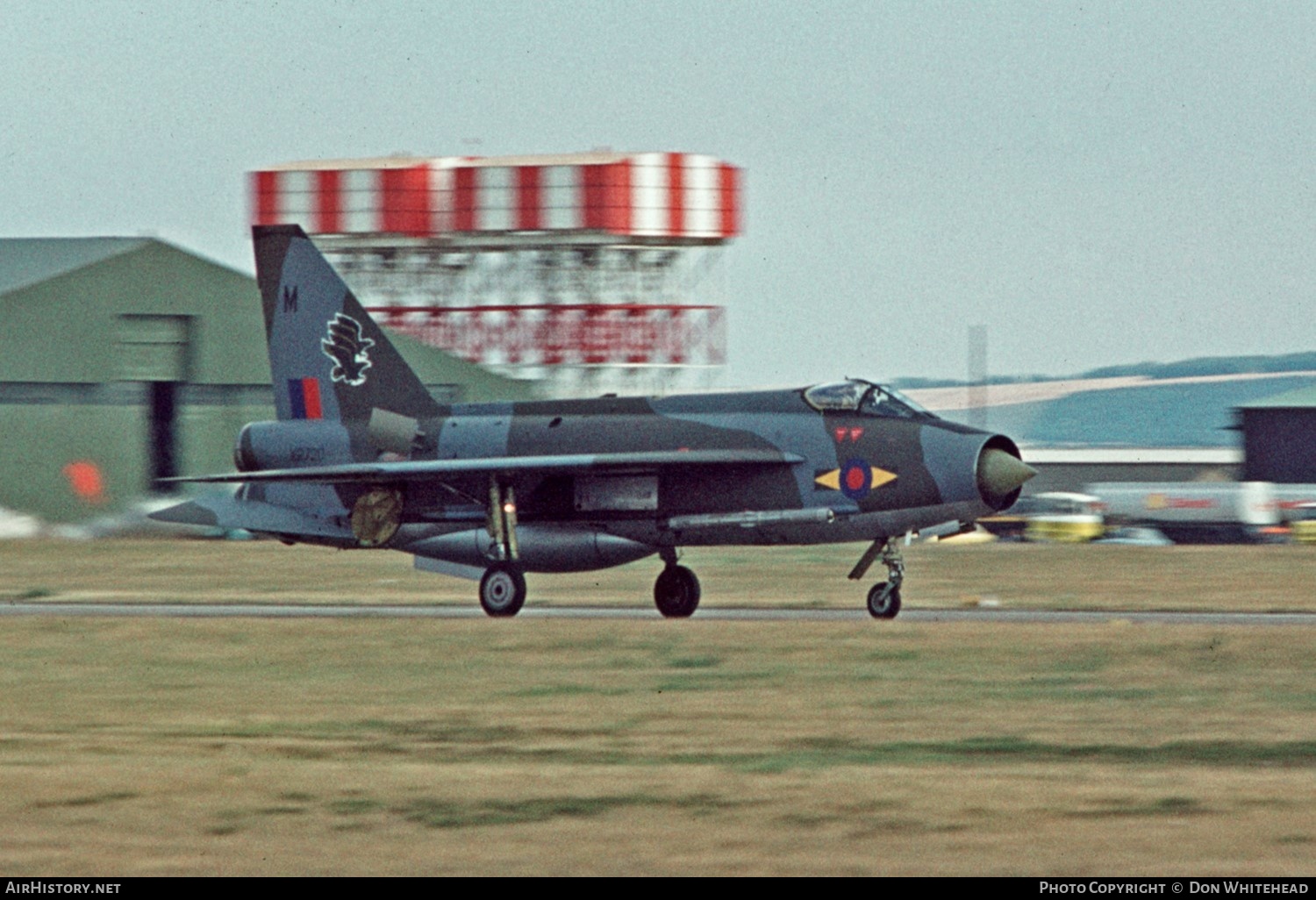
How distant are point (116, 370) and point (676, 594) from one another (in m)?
26.5

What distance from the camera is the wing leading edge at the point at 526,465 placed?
23.2m

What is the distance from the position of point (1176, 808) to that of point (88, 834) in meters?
5.99

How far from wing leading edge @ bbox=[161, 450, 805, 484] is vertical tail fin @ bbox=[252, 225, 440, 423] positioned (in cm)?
141

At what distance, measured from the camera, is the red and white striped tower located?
6247 centimetres

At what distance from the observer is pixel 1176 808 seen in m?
10.9

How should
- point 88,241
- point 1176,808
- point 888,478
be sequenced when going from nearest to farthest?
point 1176,808
point 888,478
point 88,241

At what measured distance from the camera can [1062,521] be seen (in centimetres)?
5778

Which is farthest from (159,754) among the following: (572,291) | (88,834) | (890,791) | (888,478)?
(572,291)

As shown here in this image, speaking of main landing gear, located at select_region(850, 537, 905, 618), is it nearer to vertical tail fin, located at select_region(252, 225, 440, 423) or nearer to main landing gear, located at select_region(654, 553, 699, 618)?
main landing gear, located at select_region(654, 553, 699, 618)

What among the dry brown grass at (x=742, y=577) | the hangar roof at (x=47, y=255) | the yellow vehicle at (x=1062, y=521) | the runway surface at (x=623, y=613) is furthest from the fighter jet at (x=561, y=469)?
the yellow vehicle at (x=1062, y=521)

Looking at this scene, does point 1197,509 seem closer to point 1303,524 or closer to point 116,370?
point 1303,524

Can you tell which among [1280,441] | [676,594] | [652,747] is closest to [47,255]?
[676,594]

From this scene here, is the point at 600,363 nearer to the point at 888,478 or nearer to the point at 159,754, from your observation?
the point at 888,478

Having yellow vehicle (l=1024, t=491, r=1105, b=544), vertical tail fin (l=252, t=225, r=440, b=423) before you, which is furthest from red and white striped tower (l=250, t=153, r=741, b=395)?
vertical tail fin (l=252, t=225, r=440, b=423)
